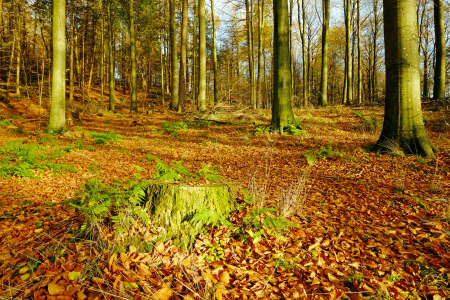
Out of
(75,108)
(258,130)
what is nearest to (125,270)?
(258,130)

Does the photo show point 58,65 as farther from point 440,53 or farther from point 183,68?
point 440,53

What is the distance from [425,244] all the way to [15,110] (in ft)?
67.3

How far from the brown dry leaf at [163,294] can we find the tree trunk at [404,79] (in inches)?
225

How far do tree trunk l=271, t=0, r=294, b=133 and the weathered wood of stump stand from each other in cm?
622

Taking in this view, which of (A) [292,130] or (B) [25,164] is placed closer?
(B) [25,164]

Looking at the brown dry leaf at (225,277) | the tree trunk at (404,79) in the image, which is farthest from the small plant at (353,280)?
the tree trunk at (404,79)

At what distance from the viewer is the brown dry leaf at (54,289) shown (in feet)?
5.75

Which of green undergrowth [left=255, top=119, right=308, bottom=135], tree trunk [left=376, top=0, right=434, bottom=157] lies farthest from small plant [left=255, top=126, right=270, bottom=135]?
tree trunk [left=376, top=0, right=434, bottom=157]

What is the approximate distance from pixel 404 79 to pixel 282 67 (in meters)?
4.04

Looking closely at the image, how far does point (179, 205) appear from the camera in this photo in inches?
106

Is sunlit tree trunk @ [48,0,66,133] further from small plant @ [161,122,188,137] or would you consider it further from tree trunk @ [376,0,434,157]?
tree trunk @ [376,0,434,157]

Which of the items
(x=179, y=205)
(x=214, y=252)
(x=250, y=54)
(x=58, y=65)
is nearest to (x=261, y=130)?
(x=179, y=205)

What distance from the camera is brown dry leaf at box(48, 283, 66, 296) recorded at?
175 cm

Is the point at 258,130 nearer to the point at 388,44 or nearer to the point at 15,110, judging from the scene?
the point at 388,44
